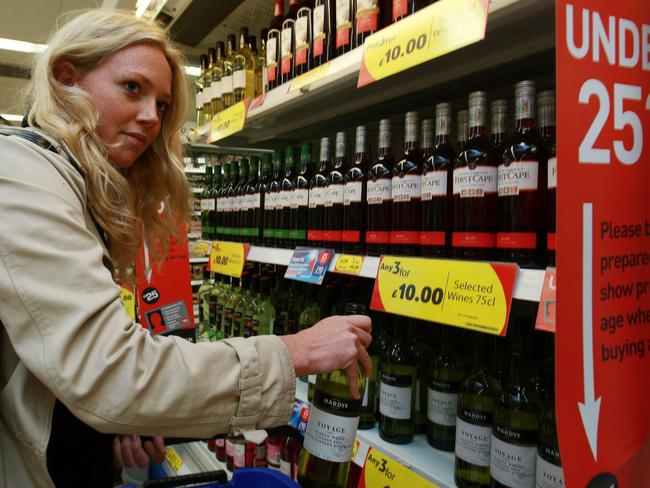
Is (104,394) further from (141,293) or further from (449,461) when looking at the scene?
(141,293)

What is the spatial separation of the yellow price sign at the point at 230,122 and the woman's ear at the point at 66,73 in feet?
2.27

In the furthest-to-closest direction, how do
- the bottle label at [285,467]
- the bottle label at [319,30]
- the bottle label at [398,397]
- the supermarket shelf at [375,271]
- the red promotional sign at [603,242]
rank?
the bottle label at [285,467], the bottle label at [319,30], the bottle label at [398,397], the supermarket shelf at [375,271], the red promotional sign at [603,242]

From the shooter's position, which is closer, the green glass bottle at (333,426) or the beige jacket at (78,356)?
the beige jacket at (78,356)

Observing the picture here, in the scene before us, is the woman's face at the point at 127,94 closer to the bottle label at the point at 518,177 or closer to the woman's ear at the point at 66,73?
the woman's ear at the point at 66,73

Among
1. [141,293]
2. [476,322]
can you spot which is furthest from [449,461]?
[141,293]

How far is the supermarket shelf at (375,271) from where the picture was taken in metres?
0.76

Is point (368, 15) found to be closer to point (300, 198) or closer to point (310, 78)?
point (310, 78)

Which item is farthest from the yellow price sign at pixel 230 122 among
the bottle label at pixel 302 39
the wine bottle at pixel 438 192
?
the wine bottle at pixel 438 192

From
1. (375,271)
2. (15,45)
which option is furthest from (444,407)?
(15,45)

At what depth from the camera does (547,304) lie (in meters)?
0.73

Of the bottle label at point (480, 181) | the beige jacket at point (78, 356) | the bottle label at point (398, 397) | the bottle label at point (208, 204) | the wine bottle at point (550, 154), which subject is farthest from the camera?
the bottle label at point (208, 204)

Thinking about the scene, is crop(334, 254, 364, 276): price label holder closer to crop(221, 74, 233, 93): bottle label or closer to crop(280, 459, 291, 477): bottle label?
crop(280, 459, 291, 477): bottle label

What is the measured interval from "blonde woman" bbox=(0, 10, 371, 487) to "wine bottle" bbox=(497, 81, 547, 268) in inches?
13.0

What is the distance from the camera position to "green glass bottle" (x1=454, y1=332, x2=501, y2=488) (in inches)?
39.4
